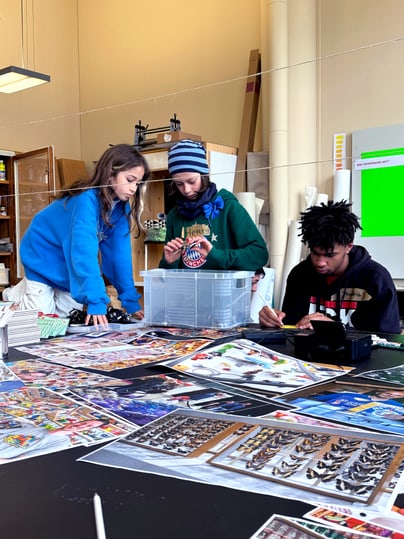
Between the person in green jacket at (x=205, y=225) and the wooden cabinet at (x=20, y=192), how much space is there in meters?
2.58

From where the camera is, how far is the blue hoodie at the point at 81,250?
1732 mm

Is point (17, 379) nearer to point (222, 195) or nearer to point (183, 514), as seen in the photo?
point (183, 514)

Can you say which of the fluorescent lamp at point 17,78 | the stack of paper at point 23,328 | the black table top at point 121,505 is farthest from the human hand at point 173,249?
the fluorescent lamp at point 17,78

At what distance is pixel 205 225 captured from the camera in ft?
6.95

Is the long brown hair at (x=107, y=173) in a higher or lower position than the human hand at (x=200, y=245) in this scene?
higher

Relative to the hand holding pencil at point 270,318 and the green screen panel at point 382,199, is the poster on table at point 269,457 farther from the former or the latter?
the green screen panel at point 382,199

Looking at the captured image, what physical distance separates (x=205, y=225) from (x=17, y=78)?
7.93ft

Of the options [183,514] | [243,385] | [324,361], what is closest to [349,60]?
[324,361]

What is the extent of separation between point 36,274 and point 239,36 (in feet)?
9.72

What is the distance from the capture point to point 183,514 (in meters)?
0.52

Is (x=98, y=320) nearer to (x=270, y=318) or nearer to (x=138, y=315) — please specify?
(x=138, y=315)

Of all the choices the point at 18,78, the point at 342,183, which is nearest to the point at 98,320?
the point at 342,183

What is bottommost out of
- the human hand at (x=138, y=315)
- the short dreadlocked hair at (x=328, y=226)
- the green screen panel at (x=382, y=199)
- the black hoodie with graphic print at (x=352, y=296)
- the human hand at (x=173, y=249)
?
the human hand at (x=138, y=315)

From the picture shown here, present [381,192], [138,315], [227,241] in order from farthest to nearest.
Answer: [381,192], [227,241], [138,315]
